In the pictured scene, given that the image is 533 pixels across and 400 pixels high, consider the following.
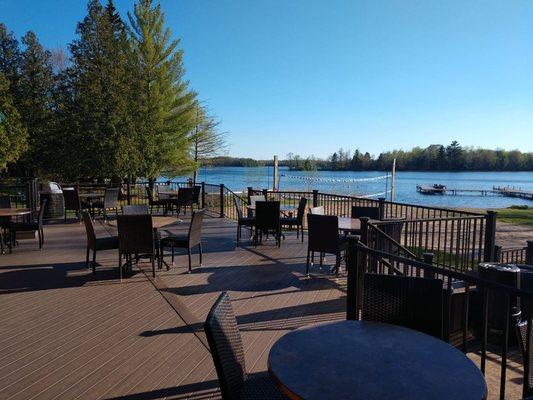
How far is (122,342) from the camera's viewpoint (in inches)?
142

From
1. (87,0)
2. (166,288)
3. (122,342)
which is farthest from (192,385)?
(87,0)

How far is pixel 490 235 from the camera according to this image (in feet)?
20.6

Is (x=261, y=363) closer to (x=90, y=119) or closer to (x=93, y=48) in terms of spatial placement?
(x=90, y=119)

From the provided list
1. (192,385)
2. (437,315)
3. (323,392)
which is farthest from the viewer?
(192,385)

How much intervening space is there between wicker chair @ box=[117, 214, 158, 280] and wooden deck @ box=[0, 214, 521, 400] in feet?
1.50

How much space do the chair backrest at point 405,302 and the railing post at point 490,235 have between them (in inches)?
176

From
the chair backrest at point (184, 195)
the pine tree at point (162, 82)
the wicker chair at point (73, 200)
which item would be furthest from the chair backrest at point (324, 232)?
the pine tree at point (162, 82)

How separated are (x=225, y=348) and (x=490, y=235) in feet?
19.0

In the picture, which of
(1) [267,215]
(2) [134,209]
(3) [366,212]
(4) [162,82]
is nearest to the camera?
(2) [134,209]

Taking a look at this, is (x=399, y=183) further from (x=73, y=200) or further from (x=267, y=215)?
(x=267, y=215)

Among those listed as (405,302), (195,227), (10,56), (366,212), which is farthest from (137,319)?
(10,56)

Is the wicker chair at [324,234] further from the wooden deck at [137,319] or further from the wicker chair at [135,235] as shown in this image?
the wicker chair at [135,235]

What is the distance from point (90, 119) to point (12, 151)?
3.46 meters

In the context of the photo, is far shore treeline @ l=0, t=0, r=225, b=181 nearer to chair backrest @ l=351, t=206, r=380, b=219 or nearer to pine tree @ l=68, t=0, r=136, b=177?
pine tree @ l=68, t=0, r=136, b=177
